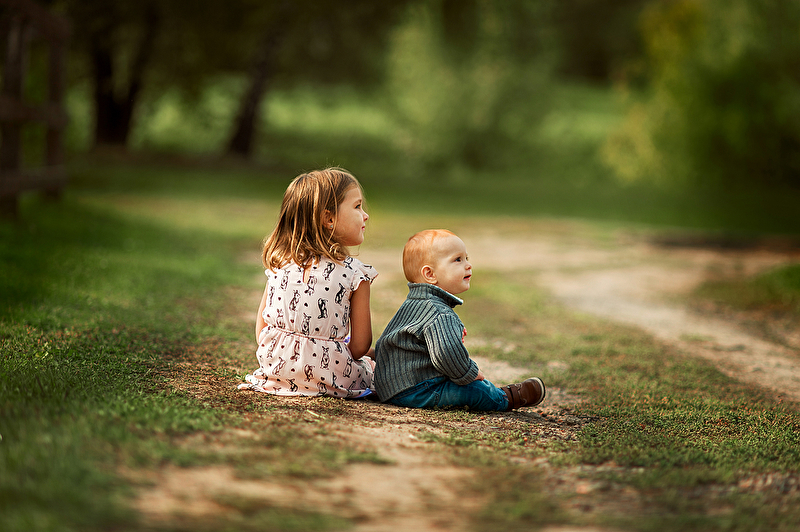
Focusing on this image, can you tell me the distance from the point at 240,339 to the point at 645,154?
1272 centimetres

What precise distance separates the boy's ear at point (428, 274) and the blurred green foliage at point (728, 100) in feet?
36.8

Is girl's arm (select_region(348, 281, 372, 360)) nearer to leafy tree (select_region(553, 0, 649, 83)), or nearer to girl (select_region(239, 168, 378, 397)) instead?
girl (select_region(239, 168, 378, 397))

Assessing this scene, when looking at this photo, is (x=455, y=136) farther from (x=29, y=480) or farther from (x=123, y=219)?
(x=29, y=480)

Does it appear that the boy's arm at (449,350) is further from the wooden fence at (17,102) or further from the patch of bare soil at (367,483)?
the wooden fence at (17,102)

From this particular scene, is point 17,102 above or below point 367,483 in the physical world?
above

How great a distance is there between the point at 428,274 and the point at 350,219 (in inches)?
16.7

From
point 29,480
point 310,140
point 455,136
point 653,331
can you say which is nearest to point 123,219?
point 653,331

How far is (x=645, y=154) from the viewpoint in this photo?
15781 millimetres

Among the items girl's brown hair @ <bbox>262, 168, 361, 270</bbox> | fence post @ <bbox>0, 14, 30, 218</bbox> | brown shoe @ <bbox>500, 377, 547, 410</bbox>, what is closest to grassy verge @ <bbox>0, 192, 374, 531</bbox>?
fence post @ <bbox>0, 14, 30, 218</bbox>

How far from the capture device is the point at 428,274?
361 centimetres

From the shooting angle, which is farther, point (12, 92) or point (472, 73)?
point (472, 73)

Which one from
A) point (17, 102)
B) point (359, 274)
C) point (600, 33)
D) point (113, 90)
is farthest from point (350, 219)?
point (600, 33)

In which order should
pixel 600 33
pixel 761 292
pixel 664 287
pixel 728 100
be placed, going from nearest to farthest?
pixel 761 292 → pixel 664 287 → pixel 728 100 → pixel 600 33

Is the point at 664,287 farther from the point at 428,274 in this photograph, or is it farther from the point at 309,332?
the point at 309,332
